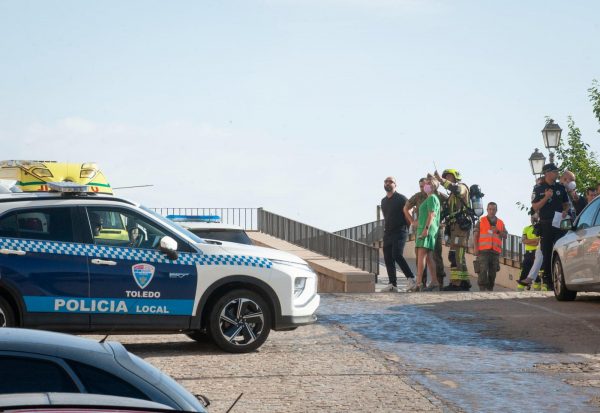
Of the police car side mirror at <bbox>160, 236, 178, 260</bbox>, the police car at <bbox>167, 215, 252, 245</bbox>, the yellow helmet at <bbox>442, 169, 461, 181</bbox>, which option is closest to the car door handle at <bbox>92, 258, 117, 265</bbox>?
the police car side mirror at <bbox>160, 236, 178, 260</bbox>

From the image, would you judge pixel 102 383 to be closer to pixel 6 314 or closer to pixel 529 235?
pixel 6 314

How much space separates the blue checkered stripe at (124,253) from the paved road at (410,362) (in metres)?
0.92

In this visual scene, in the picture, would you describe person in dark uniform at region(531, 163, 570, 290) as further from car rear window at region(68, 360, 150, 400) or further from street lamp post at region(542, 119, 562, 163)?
car rear window at region(68, 360, 150, 400)

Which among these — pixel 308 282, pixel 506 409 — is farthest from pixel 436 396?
pixel 308 282

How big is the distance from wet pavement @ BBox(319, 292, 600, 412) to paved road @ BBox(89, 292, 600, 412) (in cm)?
1

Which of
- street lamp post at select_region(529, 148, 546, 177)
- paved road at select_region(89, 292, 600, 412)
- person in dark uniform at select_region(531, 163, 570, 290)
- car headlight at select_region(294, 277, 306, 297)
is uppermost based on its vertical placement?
street lamp post at select_region(529, 148, 546, 177)

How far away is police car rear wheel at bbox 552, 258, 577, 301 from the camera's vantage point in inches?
714

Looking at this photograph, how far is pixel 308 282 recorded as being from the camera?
12945 millimetres

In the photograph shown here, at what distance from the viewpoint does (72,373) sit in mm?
4793

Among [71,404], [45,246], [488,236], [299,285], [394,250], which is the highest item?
[488,236]

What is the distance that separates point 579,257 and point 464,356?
5.40 meters

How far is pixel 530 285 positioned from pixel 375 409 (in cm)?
1591

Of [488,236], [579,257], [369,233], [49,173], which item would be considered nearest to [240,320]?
[579,257]

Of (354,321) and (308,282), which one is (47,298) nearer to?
(308,282)
